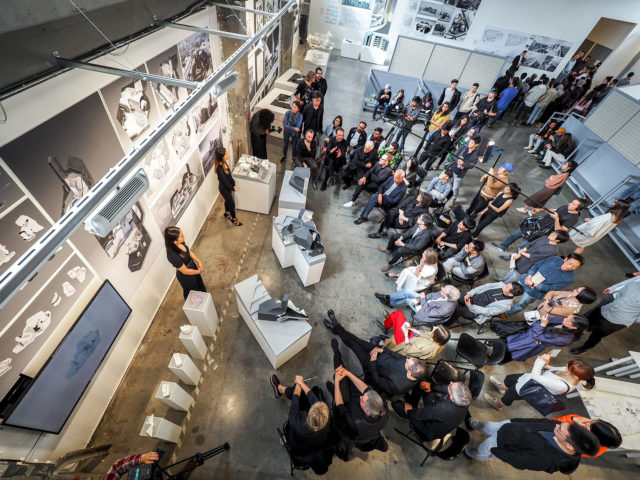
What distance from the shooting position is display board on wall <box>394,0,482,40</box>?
399 inches

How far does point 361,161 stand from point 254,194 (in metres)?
2.38

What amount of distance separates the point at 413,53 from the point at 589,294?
9217 millimetres

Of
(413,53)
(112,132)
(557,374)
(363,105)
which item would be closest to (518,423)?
(557,374)

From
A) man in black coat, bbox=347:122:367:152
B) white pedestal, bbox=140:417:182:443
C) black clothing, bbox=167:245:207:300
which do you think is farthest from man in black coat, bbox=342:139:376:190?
white pedestal, bbox=140:417:182:443

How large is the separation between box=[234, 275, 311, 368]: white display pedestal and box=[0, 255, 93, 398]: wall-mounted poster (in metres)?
1.70

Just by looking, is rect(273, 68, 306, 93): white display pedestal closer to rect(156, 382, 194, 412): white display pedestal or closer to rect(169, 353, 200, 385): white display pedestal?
rect(169, 353, 200, 385): white display pedestal

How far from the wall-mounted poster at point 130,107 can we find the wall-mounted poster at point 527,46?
12615mm

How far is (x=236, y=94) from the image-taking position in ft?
17.2

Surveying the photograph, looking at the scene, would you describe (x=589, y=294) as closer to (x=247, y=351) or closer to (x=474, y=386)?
(x=474, y=386)

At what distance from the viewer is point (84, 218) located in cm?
128

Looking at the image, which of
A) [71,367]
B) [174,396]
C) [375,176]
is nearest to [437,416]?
[174,396]

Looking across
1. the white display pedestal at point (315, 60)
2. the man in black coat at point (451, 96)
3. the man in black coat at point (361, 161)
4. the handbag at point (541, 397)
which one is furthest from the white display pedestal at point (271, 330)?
the white display pedestal at point (315, 60)

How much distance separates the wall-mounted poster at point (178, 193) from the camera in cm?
375

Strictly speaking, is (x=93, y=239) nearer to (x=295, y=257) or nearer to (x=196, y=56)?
(x=295, y=257)
